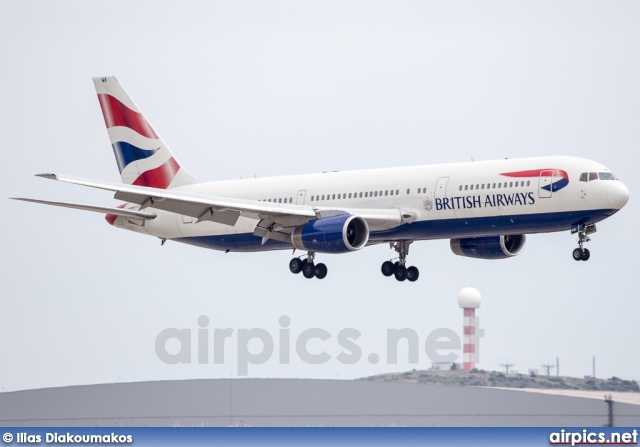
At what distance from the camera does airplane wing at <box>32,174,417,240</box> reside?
266ft

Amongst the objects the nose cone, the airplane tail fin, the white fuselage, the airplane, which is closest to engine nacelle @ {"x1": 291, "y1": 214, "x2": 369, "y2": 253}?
the airplane

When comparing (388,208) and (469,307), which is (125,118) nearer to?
(388,208)

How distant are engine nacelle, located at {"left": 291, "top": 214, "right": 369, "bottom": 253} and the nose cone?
12180 mm

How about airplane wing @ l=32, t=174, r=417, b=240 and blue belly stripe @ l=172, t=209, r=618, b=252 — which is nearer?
blue belly stripe @ l=172, t=209, r=618, b=252

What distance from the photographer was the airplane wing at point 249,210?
81.1m

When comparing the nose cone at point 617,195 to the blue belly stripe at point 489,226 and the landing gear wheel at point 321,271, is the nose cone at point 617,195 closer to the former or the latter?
the blue belly stripe at point 489,226

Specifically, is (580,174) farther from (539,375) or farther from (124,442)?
(539,375)

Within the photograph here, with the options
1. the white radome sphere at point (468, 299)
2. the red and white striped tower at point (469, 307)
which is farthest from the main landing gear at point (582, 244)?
the white radome sphere at point (468, 299)

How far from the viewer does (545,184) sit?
7900cm

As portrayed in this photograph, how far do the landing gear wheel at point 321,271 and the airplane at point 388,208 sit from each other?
3.0 inches

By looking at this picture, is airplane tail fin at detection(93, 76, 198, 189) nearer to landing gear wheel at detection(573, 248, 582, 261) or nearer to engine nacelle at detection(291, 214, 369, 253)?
engine nacelle at detection(291, 214, 369, 253)

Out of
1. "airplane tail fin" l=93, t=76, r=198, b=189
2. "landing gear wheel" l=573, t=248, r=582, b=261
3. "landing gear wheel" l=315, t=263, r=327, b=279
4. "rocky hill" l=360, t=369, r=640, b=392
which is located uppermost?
"airplane tail fin" l=93, t=76, r=198, b=189

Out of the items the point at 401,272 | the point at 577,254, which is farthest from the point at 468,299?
the point at 577,254

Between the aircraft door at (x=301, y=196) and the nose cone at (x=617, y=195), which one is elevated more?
the aircraft door at (x=301, y=196)
